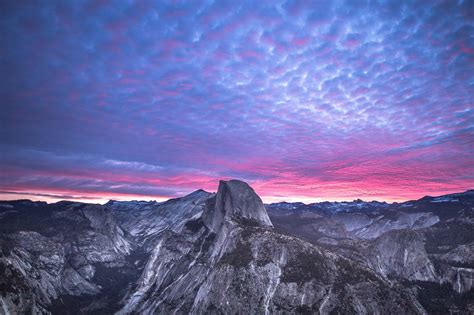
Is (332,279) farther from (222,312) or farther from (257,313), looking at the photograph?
(222,312)

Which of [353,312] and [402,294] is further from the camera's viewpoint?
[402,294]

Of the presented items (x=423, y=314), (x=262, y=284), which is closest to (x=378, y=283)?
(x=423, y=314)

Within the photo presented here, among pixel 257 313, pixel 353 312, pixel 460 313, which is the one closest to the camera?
pixel 353 312

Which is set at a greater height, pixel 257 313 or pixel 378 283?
pixel 378 283

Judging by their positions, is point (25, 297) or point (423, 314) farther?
point (25, 297)

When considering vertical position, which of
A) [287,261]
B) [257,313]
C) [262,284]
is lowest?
[257,313]

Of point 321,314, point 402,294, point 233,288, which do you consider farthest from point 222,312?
point 402,294

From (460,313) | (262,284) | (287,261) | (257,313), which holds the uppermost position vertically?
(287,261)

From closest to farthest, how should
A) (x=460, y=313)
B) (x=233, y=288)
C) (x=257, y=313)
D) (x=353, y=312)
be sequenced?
(x=353, y=312) < (x=257, y=313) < (x=233, y=288) < (x=460, y=313)

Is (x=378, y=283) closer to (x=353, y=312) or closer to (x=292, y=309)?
(x=353, y=312)
